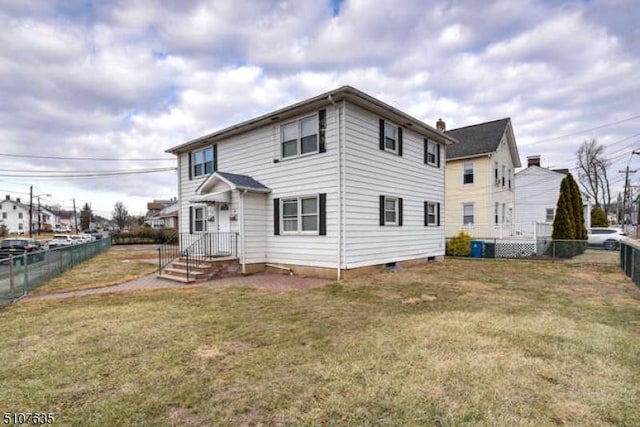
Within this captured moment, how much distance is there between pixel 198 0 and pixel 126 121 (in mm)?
16339

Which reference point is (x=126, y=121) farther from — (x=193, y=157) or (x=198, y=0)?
(x=198, y=0)

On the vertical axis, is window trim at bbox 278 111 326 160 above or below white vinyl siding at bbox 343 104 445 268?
above

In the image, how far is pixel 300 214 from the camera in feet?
35.1

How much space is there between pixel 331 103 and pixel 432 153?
6578 mm

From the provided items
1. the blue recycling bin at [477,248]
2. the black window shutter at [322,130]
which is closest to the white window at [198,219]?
the black window shutter at [322,130]

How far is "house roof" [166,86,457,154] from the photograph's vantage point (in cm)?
938

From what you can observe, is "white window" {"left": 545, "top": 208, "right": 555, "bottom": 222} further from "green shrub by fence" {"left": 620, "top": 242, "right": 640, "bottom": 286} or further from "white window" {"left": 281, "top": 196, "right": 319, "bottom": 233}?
"white window" {"left": 281, "top": 196, "right": 319, "bottom": 233}

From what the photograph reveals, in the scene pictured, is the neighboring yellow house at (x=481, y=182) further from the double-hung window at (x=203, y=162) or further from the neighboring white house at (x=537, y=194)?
the double-hung window at (x=203, y=162)

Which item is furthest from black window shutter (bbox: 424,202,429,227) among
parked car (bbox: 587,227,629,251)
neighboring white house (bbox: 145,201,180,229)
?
neighboring white house (bbox: 145,201,180,229)

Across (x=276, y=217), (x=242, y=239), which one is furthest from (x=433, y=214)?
(x=242, y=239)

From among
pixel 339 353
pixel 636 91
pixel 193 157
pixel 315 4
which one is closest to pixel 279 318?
pixel 339 353

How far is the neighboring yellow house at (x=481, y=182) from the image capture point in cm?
1953

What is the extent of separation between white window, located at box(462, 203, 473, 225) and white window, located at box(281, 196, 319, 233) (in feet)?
45.3

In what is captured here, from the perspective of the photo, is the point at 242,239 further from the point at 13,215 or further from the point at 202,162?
the point at 13,215
